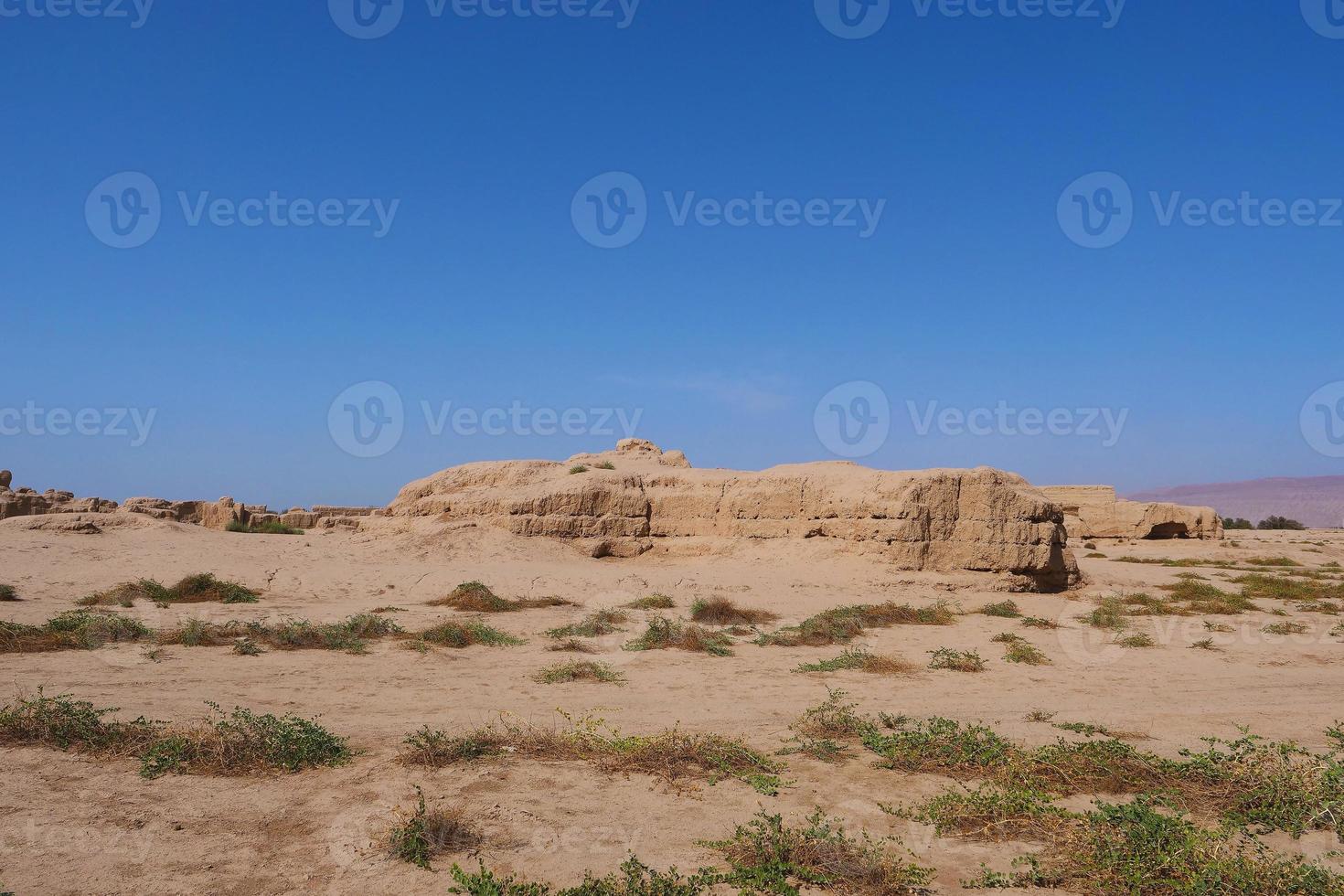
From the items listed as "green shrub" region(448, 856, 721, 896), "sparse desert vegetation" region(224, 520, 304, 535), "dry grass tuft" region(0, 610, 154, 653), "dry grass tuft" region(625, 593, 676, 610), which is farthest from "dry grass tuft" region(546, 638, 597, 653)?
"sparse desert vegetation" region(224, 520, 304, 535)

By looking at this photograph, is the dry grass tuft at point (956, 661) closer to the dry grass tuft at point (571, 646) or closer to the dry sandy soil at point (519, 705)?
the dry sandy soil at point (519, 705)

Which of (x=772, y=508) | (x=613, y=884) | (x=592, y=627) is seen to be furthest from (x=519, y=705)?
(x=772, y=508)

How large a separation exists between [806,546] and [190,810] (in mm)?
13882

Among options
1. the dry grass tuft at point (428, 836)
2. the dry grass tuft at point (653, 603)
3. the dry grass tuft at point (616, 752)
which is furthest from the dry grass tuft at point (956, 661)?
the dry grass tuft at point (428, 836)

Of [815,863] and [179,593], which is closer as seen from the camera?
[815,863]

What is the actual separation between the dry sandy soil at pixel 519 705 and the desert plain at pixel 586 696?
0.10ft

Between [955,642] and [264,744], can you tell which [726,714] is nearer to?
[264,744]

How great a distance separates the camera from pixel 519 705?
22.4ft

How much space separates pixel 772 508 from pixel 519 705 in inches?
463

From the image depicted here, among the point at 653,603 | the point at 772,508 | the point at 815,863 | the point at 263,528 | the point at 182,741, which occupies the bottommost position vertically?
the point at 653,603

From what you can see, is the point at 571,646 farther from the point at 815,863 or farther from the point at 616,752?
the point at 815,863

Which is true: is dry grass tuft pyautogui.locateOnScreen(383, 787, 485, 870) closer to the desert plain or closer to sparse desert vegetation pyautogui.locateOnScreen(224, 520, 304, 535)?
the desert plain

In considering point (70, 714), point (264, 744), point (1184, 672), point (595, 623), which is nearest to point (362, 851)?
point (264, 744)

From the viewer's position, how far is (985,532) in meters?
15.6
